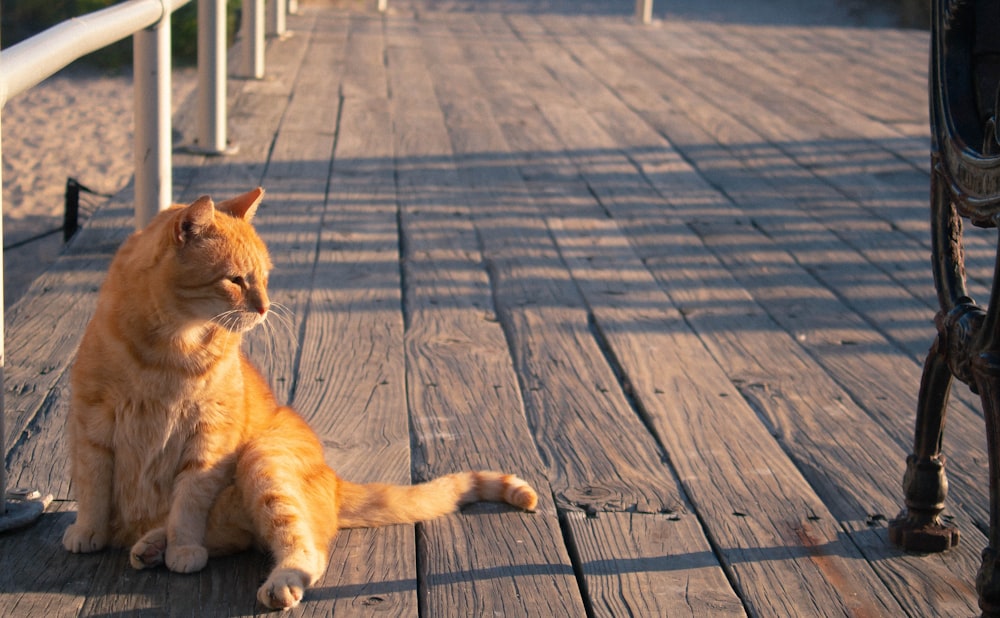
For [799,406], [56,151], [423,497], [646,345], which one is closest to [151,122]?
[646,345]

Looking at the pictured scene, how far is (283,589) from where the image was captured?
74.9 inches

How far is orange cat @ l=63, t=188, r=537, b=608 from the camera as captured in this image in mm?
1995

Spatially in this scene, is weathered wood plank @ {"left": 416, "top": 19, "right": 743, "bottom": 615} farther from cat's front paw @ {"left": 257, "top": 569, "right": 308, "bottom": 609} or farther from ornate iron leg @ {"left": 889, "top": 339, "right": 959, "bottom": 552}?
cat's front paw @ {"left": 257, "top": 569, "right": 308, "bottom": 609}

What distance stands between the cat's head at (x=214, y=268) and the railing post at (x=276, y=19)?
626 centimetres

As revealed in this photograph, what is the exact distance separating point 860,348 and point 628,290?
0.80 metres

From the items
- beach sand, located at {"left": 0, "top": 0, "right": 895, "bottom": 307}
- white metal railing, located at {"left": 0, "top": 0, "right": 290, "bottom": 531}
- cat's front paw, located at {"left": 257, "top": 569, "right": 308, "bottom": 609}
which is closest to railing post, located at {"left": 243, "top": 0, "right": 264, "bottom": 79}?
white metal railing, located at {"left": 0, "top": 0, "right": 290, "bottom": 531}

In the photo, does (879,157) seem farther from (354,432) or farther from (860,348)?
(354,432)

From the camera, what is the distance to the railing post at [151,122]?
341cm

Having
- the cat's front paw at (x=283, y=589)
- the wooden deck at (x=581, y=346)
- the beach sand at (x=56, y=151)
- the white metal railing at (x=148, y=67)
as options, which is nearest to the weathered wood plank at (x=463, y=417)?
the wooden deck at (x=581, y=346)

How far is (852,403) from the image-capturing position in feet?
9.91

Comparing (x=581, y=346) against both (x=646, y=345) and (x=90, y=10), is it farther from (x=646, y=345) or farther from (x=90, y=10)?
(x=90, y=10)

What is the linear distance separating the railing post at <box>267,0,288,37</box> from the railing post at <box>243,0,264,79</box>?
62.1 inches

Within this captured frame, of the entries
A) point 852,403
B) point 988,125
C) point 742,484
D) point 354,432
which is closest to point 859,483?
point 742,484

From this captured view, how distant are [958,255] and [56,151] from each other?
7.39 metres
